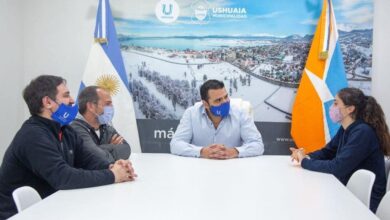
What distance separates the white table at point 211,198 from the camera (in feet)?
5.31

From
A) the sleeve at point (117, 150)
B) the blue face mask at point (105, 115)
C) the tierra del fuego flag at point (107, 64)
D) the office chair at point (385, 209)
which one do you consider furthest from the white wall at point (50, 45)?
the office chair at point (385, 209)

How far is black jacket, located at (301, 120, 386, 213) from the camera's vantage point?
2609 mm

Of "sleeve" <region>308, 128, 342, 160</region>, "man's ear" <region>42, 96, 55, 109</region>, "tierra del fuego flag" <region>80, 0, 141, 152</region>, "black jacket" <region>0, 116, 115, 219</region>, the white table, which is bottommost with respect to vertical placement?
"sleeve" <region>308, 128, 342, 160</region>

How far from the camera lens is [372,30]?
4.41 meters

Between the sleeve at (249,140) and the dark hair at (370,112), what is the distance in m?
0.75

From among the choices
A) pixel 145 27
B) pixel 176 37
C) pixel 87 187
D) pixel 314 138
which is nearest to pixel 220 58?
pixel 176 37

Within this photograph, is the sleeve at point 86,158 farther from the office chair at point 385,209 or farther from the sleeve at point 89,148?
the office chair at point 385,209

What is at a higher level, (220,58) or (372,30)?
(372,30)

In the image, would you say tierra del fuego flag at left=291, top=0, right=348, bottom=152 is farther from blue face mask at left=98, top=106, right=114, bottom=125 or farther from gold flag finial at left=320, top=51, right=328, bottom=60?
blue face mask at left=98, top=106, right=114, bottom=125

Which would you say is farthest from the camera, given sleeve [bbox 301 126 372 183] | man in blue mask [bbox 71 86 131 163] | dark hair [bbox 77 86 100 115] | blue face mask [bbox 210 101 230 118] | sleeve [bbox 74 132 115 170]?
blue face mask [bbox 210 101 230 118]

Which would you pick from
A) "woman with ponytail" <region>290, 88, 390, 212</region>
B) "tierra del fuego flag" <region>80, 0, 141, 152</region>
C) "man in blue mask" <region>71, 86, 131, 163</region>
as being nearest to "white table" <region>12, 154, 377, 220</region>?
"woman with ponytail" <region>290, 88, 390, 212</region>

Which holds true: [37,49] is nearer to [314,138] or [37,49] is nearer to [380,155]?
[314,138]

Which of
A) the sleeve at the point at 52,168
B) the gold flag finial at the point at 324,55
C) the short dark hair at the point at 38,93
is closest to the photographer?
the sleeve at the point at 52,168

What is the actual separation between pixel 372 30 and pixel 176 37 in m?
2.13
